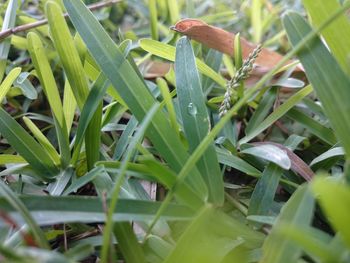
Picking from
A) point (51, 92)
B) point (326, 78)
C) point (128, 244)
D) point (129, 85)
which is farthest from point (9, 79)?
point (326, 78)

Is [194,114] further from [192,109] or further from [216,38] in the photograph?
[216,38]

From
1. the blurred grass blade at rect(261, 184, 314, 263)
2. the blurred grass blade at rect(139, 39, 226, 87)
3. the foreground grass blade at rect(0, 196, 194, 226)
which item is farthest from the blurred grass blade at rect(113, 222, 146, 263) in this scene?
the blurred grass blade at rect(139, 39, 226, 87)

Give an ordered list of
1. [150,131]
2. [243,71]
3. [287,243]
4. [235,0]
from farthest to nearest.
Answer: [235,0]
[243,71]
[150,131]
[287,243]

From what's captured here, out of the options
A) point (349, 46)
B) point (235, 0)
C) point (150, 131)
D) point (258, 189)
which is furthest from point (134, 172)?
point (235, 0)

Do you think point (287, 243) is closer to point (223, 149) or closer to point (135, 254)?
point (135, 254)

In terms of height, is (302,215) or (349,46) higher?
(349,46)
